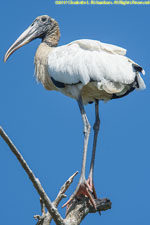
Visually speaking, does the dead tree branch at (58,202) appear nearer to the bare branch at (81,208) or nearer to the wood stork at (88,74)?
the bare branch at (81,208)

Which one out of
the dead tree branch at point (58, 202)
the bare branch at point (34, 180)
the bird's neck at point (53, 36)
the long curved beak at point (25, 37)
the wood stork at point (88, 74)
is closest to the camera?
the bare branch at point (34, 180)

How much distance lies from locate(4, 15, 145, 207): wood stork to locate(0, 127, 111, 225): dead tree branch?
0.78 ft

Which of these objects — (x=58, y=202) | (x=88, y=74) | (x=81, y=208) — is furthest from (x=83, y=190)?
(x=88, y=74)

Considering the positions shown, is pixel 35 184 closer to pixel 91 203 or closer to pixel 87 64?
pixel 91 203

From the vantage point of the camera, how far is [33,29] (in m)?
10.6

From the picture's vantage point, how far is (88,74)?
8.76 meters

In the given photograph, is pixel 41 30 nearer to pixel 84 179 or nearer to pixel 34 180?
pixel 84 179

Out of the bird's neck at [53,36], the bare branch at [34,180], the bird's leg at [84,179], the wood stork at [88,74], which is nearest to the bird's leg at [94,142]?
the wood stork at [88,74]

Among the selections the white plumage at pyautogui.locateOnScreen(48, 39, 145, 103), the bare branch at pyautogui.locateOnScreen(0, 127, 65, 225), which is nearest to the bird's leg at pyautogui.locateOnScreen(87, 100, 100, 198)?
the white plumage at pyautogui.locateOnScreen(48, 39, 145, 103)

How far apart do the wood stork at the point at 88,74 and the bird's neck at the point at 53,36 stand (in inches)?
28.3

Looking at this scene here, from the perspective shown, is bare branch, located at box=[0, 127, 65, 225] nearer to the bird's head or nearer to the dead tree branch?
the dead tree branch

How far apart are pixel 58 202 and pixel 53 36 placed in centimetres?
425

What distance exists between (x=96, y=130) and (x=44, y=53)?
174 centimetres

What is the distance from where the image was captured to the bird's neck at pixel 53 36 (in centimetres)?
1052
